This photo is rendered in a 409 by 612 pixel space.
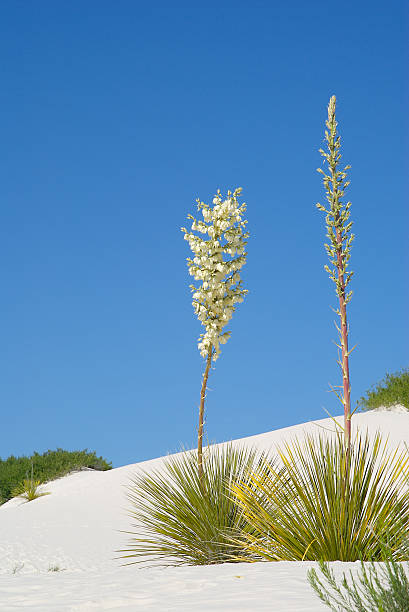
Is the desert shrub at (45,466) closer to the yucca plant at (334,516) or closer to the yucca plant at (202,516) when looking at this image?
the yucca plant at (202,516)

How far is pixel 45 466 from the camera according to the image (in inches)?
866

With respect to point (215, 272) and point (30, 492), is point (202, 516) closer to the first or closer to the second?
point (215, 272)

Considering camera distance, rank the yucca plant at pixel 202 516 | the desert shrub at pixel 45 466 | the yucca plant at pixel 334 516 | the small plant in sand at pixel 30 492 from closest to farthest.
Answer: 1. the yucca plant at pixel 334 516
2. the yucca plant at pixel 202 516
3. the small plant in sand at pixel 30 492
4. the desert shrub at pixel 45 466

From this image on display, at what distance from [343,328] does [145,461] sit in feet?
48.6

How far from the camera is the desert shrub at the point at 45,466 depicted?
21297 millimetres

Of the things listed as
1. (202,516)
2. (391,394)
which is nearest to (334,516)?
(202,516)

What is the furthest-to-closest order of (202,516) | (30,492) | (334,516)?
1. (30,492)
2. (202,516)
3. (334,516)

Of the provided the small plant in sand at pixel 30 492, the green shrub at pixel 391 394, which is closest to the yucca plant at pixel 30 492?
the small plant in sand at pixel 30 492

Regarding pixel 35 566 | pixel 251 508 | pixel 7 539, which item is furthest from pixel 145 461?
pixel 251 508

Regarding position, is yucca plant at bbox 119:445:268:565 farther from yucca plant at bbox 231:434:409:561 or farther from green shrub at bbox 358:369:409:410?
green shrub at bbox 358:369:409:410

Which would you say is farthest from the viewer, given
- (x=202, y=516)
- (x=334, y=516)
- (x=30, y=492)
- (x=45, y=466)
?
(x=45, y=466)

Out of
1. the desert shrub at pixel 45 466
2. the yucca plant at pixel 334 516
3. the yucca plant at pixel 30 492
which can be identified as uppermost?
the desert shrub at pixel 45 466

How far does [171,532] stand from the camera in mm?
6047

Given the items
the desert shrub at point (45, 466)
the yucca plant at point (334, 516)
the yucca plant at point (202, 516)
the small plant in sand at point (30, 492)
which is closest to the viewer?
the yucca plant at point (334, 516)
